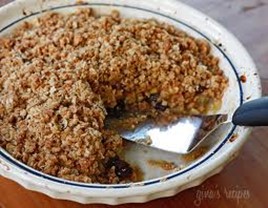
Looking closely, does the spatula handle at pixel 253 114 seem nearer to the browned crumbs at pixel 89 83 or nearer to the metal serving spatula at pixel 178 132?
the metal serving spatula at pixel 178 132

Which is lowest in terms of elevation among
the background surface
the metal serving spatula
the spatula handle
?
the background surface

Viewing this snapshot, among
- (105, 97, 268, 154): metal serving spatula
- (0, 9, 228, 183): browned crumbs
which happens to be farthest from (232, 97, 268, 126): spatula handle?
(0, 9, 228, 183): browned crumbs

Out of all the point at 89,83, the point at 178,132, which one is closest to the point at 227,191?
the point at 178,132

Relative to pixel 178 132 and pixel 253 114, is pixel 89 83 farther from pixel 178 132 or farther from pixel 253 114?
pixel 253 114

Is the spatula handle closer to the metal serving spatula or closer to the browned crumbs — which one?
the metal serving spatula

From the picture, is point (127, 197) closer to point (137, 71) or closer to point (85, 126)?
point (85, 126)

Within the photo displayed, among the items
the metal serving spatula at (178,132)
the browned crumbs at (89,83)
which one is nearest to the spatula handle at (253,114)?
the metal serving spatula at (178,132)

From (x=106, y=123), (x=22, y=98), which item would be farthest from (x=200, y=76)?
(x=22, y=98)
